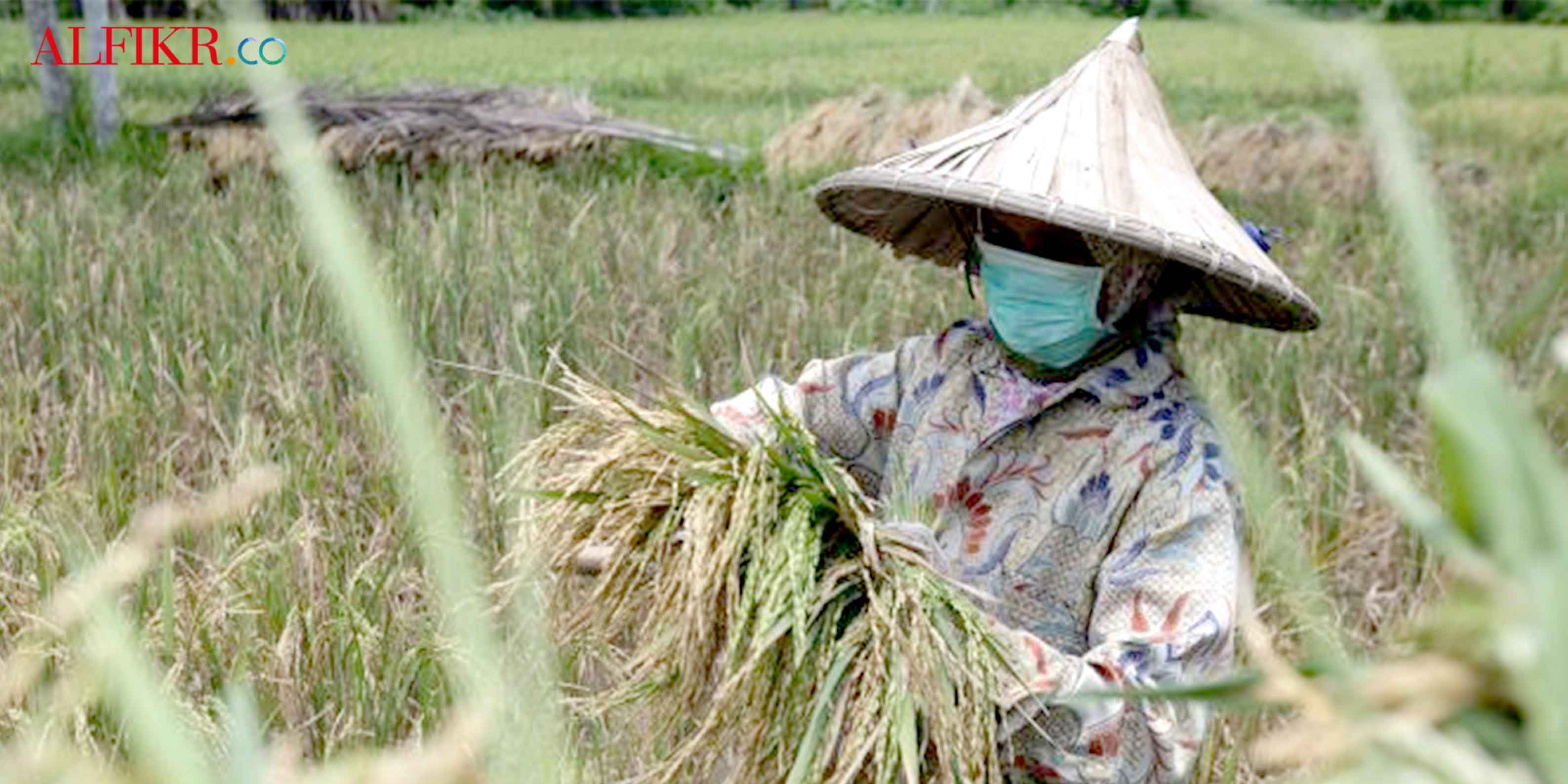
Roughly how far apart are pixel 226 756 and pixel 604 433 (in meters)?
0.39

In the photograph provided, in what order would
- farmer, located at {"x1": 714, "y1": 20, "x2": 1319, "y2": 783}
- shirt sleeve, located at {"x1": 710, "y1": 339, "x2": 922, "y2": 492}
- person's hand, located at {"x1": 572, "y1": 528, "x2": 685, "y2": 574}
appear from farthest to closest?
1. shirt sleeve, located at {"x1": 710, "y1": 339, "x2": 922, "y2": 492}
2. farmer, located at {"x1": 714, "y1": 20, "x2": 1319, "y2": 783}
3. person's hand, located at {"x1": 572, "y1": 528, "x2": 685, "y2": 574}

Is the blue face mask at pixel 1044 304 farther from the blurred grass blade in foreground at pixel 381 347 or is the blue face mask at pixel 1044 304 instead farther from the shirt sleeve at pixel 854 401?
the blurred grass blade in foreground at pixel 381 347

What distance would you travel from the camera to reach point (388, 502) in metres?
3.23

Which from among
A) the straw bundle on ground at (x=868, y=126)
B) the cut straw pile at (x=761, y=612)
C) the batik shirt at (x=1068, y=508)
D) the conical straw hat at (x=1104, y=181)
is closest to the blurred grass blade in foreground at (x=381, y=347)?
the cut straw pile at (x=761, y=612)

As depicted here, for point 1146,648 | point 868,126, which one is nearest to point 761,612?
point 1146,648

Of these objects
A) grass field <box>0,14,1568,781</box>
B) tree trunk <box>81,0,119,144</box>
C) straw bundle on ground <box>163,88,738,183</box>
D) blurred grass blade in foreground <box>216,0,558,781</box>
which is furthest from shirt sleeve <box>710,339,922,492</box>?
tree trunk <box>81,0,119,144</box>

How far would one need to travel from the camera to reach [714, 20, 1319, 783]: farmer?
1.81m

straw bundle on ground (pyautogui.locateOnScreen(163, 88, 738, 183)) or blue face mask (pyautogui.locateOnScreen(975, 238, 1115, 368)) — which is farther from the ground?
blue face mask (pyautogui.locateOnScreen(975, 238, 1115, 368))

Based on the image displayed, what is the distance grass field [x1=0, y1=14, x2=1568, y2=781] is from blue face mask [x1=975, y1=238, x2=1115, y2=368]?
1.13ft

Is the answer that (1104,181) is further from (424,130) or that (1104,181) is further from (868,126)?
(868,126)

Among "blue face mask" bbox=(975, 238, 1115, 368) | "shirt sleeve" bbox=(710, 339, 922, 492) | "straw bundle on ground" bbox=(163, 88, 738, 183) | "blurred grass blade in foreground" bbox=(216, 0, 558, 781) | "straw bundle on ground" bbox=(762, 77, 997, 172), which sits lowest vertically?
"straw bundle on ground" bbox=(762, 77, 997, 172)

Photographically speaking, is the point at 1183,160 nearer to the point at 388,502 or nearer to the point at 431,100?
the point at 388,502

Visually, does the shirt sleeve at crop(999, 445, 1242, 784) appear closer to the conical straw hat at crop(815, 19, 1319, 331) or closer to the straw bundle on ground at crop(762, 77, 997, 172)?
the conical straw hat at crop(815, 19, 1319, 331)

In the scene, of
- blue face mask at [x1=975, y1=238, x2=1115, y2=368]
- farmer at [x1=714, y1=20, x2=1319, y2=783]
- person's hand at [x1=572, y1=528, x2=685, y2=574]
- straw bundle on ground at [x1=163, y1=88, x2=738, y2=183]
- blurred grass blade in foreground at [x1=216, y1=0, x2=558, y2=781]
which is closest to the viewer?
blurred grass blade in foreground at [x1=216, y1=0, x2=558, y2=781]
